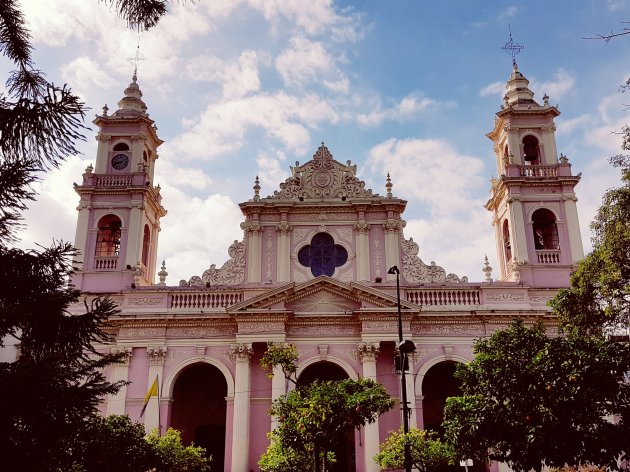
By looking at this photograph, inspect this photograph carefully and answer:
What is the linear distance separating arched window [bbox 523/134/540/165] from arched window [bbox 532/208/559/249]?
2954 mm

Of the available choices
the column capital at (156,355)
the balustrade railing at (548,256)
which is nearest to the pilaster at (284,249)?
the column capital at (156,355)

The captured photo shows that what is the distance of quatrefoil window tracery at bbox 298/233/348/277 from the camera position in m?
28.0

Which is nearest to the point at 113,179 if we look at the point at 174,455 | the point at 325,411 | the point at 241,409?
the point at 241,409

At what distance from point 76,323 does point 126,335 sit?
2149 cm

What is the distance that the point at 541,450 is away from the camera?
1457cm

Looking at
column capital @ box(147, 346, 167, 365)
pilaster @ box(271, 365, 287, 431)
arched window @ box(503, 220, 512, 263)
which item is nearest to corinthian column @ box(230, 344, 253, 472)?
pilaster @ box(271, 365, 287, 431)

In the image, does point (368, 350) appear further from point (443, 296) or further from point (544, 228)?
point (544, 228)

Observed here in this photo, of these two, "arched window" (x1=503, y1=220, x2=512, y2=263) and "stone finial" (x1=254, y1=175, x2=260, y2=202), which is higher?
"stone finial" (x1=254, y1=175, x2=260, y2=202)

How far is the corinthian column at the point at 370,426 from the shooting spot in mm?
23469

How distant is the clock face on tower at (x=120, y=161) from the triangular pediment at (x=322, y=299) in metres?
10.3

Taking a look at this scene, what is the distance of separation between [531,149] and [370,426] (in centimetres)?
1622

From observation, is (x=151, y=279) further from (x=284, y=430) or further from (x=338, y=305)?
(x=284, y=430)

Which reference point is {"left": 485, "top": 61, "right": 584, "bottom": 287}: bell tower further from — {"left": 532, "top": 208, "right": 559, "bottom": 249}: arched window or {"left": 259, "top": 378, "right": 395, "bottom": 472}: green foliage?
{"left": 259, "top": 378, "right": 395, "bottom": 472}: green foliage

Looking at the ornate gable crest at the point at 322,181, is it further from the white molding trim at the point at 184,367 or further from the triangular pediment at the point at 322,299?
the white molding trim at the point at 184,367
